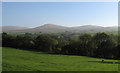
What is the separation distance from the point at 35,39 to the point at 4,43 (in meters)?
13.2

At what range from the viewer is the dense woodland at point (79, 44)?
45.1 meters

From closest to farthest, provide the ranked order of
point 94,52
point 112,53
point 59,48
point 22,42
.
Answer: point 112,53
point 94,52
point 59,48
point 22,42

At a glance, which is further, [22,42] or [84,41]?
[22,42]

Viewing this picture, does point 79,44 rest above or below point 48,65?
above

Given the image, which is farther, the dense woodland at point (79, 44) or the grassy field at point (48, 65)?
the dense woodland at point (79, 44)

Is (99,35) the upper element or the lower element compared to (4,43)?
upper

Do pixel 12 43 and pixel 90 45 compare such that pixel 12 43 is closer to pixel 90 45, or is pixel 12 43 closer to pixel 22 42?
pixel 22 42

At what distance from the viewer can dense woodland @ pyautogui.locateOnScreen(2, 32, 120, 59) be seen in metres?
45.1

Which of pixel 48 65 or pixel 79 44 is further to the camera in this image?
pixel 79 44

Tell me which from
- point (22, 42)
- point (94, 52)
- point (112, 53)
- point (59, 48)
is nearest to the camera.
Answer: point (112, 53)

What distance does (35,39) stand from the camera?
5697 cm

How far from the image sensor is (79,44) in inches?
1951

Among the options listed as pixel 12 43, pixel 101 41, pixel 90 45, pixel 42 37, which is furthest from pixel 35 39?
pixel 101 41

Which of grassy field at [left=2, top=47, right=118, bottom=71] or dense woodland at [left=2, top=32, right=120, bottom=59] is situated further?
dense woodland at [left=2, top=32, right=120, bottom=59]
